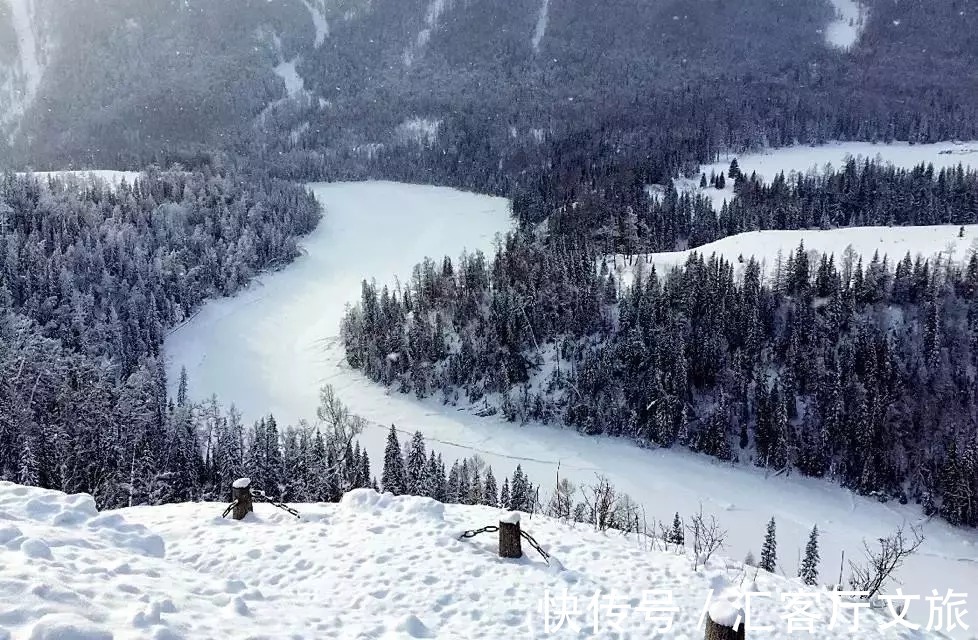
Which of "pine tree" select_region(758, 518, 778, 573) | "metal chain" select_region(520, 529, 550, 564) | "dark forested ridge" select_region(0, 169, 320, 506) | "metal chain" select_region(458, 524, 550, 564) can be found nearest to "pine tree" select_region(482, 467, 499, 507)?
"pine tree" select_region(758, 518, 778, 573)

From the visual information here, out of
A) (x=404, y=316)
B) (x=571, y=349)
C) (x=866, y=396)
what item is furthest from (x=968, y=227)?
(x=404, y=316)

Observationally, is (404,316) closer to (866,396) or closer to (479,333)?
(479,333)

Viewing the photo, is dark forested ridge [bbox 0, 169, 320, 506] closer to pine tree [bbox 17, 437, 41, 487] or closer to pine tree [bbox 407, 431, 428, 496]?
pine tree [bbox 17, 437, 41, 487]

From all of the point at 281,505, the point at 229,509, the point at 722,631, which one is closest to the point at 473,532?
the point at 281,505

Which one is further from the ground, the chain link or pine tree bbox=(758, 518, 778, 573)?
the chain link

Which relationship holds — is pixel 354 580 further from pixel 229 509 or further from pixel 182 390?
pixel 182 390
